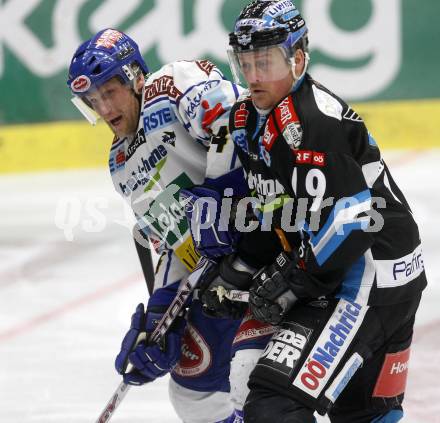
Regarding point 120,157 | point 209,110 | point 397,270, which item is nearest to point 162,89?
point 209,110

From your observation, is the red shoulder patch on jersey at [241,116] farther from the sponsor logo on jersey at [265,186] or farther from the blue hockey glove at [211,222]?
the blue hockey glove at [211,222]

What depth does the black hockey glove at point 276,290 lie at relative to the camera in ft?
8.25

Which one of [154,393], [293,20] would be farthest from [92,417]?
[293,20]

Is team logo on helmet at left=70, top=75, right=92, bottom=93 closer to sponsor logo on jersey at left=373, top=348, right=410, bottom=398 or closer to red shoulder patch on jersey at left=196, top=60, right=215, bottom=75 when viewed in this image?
red shoulder patch on jersey at left=196, top=60, right=215, bottom=75

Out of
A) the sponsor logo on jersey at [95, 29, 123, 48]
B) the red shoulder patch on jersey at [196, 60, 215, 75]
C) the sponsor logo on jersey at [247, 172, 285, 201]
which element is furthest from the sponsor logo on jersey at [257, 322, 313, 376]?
the sponsor logo on jersey at [95, 29, 123, 48]

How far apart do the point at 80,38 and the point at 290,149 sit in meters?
4.79

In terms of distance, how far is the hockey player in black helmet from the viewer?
2.39 m

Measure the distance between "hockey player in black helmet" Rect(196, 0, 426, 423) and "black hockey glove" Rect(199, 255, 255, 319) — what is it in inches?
7.4

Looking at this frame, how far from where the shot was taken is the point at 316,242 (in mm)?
2432

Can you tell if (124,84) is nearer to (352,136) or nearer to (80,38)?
(352,136)

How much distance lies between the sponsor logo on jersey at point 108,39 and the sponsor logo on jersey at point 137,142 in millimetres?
274

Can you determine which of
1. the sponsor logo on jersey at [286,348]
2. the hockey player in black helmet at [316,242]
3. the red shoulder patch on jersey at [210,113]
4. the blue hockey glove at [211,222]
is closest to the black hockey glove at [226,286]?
the blue hockey glove at [211,222]

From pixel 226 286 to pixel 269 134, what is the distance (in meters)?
0.55

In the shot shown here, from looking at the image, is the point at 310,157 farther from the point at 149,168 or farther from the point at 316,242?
the point at 149,168
